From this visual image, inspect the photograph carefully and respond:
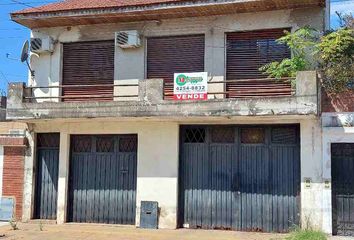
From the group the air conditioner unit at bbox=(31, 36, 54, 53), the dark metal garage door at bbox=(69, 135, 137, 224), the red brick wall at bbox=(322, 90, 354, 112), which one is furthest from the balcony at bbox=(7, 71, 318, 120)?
the dark metal garage door at bbox=(69, 135, 137, 224)

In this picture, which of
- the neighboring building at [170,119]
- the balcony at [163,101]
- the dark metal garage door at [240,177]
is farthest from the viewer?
the dark metal garage door at [240,177]

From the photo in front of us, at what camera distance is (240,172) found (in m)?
13.6

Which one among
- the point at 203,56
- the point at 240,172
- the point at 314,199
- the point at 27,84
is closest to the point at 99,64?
the point at 27,84

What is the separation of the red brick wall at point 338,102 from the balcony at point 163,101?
0.99m

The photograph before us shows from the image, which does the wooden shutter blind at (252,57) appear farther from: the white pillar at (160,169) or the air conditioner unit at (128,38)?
the air conditioner unit at (128,38)

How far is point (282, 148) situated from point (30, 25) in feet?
29.3

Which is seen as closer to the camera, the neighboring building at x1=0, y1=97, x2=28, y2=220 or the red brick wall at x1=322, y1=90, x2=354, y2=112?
the red brick wall at x1=322, y1=90, x2=354, y2=112

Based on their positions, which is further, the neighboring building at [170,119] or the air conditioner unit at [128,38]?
the air conditioner unit at [128,38]

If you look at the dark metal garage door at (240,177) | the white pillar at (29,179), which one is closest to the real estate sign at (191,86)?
the dark metal garage door at (240,177)

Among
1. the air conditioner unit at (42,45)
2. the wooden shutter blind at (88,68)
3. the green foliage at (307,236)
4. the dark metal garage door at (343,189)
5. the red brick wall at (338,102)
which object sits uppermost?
the air conditioner unit at (42,45)

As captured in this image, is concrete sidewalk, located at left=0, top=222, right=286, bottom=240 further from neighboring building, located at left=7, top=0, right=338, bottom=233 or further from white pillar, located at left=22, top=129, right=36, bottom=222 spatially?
white pillar, located at left=22, top=129, right=36, bottom=222

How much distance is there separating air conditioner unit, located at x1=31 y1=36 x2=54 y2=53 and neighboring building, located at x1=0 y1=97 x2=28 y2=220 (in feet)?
8.65

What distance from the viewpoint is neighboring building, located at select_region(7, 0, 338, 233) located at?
42.3 ft

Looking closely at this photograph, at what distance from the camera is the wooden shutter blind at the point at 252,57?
13609mm
